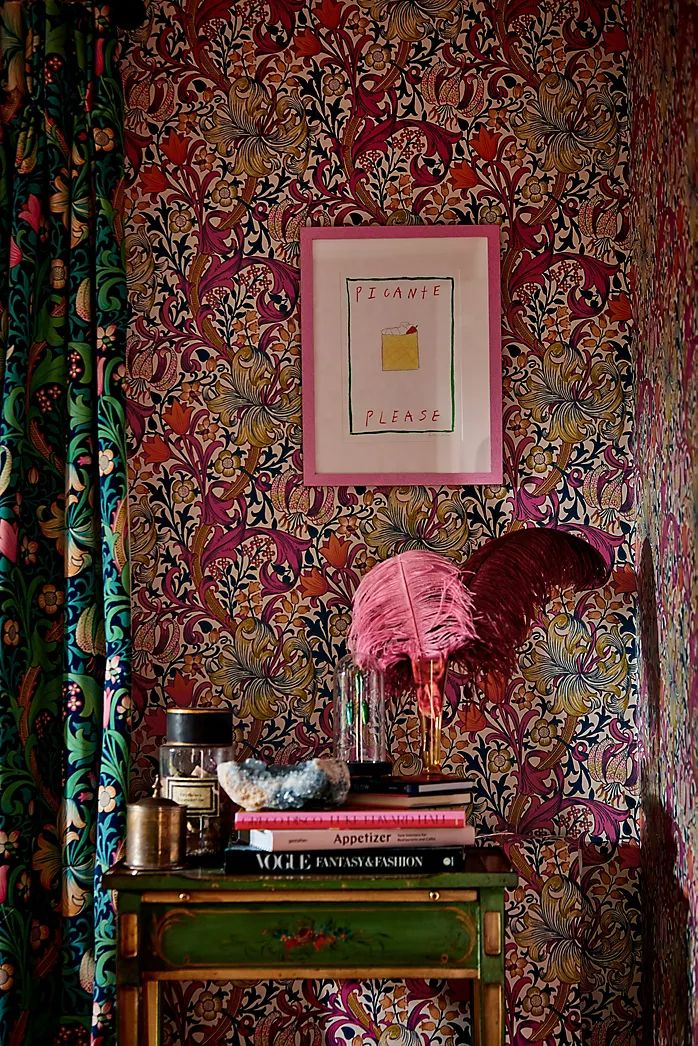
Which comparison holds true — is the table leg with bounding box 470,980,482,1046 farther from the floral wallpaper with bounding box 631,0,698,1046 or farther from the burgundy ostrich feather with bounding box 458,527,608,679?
the burgundy ostrich feather with bounding box 458,527,608,679

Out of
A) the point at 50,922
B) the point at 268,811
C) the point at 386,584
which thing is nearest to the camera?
the point at 268,811

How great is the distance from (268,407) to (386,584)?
0.54m

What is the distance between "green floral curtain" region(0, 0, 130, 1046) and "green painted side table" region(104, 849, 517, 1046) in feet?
1.11

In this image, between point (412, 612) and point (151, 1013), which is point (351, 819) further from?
point (151, 1013)

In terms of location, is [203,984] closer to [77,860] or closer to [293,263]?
[77,860]

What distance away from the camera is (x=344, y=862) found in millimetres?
1723

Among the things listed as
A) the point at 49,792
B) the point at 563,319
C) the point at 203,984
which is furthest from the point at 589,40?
the point at 203,984

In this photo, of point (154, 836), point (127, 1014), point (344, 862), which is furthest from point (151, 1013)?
point (344, 862)

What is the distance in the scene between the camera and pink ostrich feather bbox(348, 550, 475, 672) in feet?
6.32

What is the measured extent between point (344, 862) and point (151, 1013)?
17.8 inches

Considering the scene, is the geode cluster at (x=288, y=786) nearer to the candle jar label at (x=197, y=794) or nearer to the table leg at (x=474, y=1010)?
the candle jar label at (x=197, y=794)

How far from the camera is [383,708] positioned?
6.97ft

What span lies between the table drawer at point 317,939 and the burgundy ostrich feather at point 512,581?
1.59ft

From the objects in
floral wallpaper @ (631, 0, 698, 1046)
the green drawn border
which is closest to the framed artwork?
the green drawn border
